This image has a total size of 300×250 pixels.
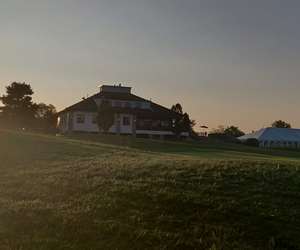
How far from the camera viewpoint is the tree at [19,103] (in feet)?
245

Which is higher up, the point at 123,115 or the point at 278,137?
the point at 123,115

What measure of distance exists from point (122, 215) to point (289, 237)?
12.2ft

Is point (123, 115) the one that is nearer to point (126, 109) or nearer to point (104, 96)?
point (126, 109)

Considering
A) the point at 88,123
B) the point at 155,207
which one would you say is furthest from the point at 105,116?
the point at 155,207

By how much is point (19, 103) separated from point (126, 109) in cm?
1686

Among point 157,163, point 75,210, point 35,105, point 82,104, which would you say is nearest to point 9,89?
point 35,105

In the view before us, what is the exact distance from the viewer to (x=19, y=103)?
75.9 meters

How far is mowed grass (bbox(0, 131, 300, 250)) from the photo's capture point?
37.9ft

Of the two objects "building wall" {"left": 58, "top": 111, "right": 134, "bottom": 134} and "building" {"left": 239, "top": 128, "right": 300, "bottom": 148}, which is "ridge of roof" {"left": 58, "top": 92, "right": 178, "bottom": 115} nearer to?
"building wall" {"left": 58, "top": 111, "right": 134, "bottom": 134}

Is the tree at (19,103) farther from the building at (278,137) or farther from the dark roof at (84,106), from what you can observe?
the building at (278,137)

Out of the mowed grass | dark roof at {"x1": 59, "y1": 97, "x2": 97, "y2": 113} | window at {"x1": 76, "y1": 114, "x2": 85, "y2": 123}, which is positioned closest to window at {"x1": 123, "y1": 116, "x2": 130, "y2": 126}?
dark roof at {"x1": 59, "y1": 97, "x2": 97, "y2": 113}

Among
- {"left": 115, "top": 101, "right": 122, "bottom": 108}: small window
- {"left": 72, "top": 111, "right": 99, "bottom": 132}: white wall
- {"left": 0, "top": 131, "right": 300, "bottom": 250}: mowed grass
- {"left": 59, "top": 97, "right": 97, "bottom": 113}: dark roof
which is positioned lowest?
{"left": 0, "top": 131, "right": 300, "bottom": 250}: mowed grass

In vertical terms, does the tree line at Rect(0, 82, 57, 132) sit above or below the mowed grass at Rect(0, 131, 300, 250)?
above

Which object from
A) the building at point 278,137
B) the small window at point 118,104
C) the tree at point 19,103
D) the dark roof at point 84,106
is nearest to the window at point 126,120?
the small window at point 118,104
